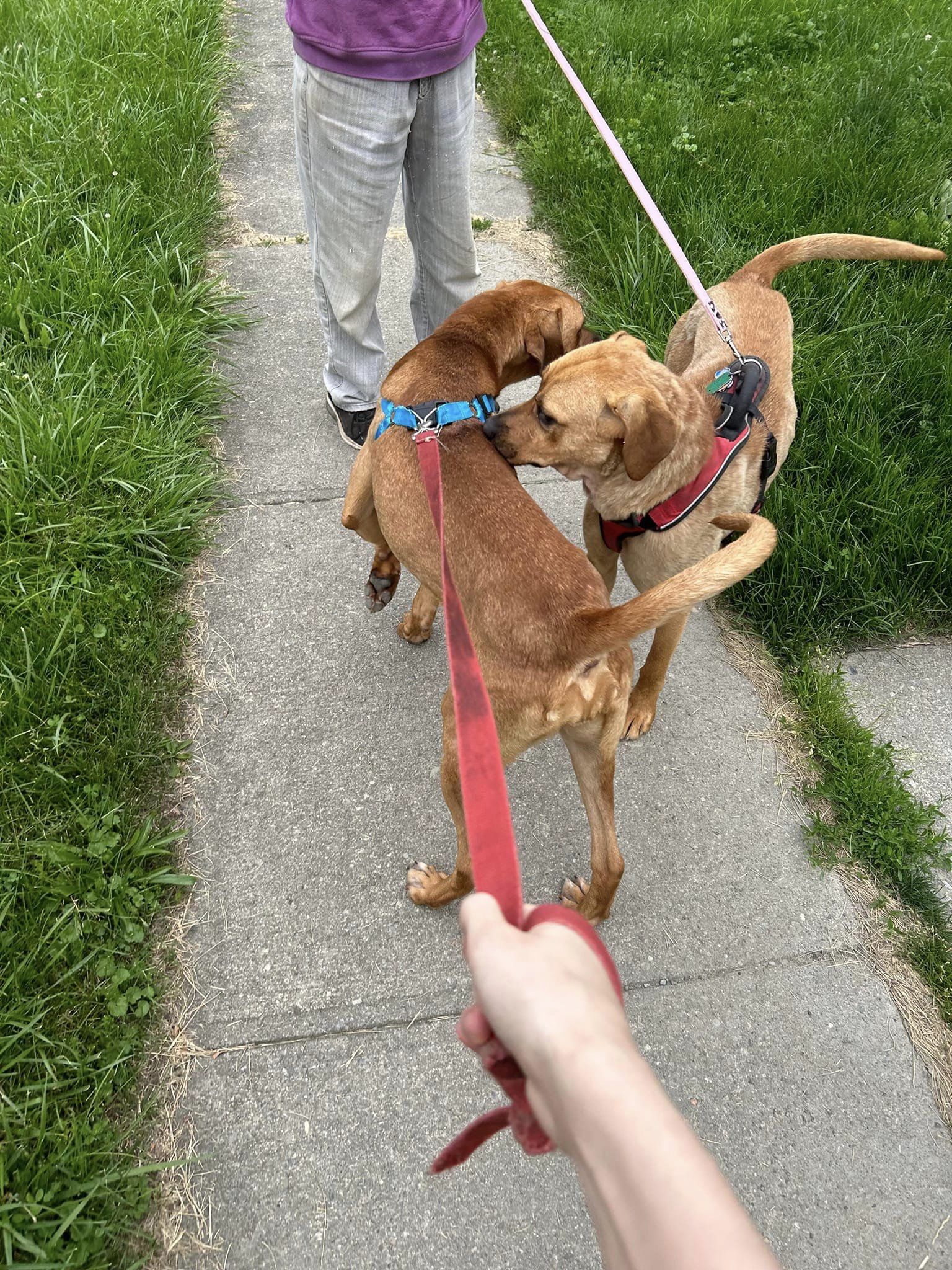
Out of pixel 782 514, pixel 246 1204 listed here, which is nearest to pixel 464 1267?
pixel 246 1204

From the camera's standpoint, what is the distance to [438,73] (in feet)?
9.62

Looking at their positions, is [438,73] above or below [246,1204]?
above

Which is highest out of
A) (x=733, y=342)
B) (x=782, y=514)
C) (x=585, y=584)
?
(x=733, y=342)

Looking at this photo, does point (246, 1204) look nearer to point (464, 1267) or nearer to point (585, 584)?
point (464, 1267)

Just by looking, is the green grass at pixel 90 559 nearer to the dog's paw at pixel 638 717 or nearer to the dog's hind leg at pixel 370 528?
the dog's hind leg at pixel 370 528

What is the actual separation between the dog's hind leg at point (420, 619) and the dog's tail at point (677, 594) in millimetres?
1054

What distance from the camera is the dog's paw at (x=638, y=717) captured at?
2879 mm

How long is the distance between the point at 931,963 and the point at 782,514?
180 centimetres

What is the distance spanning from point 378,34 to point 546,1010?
10.2ft

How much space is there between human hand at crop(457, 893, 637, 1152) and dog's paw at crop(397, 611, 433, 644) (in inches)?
80.9

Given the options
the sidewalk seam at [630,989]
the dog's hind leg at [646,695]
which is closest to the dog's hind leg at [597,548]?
the dog's hind leg at [646,695]

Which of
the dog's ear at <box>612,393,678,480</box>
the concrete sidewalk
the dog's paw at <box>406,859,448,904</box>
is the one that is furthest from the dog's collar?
the dog's paw at <box>406,859,448,904</box>

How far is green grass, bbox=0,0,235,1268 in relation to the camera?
75.1 inches

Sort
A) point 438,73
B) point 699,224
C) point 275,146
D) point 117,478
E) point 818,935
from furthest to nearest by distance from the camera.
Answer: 1. point 275,146
2. point 699,224
3. point 117,478
4. point 438,73
5. point 818,935
